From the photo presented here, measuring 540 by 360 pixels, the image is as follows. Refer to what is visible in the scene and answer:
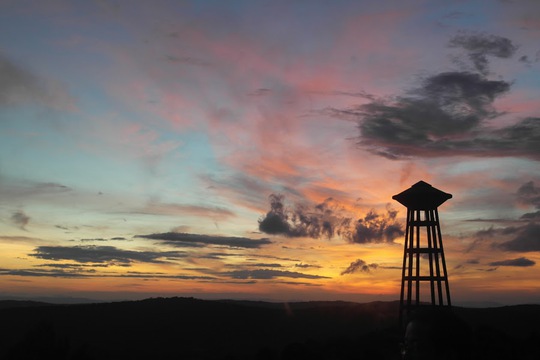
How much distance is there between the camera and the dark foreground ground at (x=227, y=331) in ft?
166

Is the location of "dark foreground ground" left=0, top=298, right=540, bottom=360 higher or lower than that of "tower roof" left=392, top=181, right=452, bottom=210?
lower

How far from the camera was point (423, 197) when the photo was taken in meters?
37.8

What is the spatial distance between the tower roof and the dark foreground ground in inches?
676

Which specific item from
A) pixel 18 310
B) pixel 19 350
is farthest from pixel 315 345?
pixel 18 310

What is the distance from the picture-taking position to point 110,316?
3565 inches

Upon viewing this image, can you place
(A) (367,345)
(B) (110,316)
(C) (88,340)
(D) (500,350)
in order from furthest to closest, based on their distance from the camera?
(B) (110,316), (C) (88,340), (A) (367,345), (D) (500,350)

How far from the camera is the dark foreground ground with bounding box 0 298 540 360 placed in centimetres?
5066

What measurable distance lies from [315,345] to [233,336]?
90.2 feet

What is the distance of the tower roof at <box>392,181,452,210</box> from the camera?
37750 millimetres

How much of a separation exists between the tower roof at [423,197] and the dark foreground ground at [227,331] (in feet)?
56.3

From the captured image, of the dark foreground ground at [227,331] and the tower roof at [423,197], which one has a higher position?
the tower roof at [423,197]

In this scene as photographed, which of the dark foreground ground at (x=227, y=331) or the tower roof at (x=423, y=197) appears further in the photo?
the dark foreground ground at (x=227, y=331)

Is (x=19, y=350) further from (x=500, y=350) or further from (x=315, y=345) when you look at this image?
(x=500, y=350)

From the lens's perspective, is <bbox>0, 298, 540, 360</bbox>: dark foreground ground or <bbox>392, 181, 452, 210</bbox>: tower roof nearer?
<bbox>392, 181, 452, 210</bbox>: tower roof
